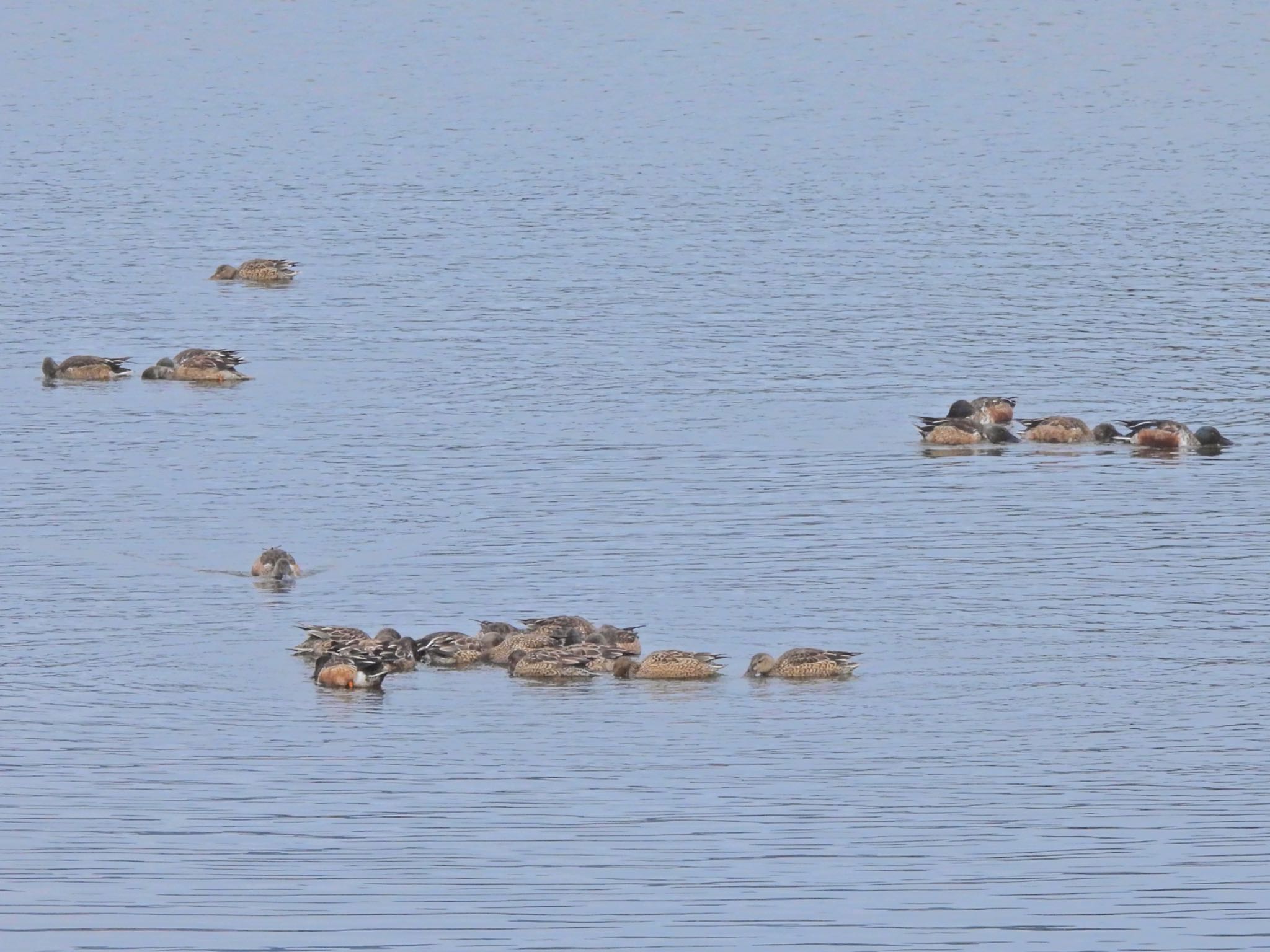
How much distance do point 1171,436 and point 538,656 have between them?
432 inches

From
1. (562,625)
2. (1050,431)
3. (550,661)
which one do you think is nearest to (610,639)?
(562,625)

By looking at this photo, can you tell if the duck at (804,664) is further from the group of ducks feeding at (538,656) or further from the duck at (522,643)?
the duck at (522,643)

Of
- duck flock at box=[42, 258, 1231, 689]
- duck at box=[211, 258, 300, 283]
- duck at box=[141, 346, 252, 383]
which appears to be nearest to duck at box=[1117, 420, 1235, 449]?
duck flock at box=[42, 258, 1231, 689]

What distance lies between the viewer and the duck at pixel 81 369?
33.4 metres

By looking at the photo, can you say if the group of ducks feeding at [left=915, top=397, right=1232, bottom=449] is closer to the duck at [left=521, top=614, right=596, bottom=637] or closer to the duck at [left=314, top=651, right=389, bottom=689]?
the duck at [left=521, top=614, right=596, bottom=637]

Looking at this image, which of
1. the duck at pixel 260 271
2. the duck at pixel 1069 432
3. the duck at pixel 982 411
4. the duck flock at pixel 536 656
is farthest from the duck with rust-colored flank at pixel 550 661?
the duck at pixel 260 271

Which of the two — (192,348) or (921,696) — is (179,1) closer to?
(192,348)

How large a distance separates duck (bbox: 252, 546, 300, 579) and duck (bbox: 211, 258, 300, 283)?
17.7 meters

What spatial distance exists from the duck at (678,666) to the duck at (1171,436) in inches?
403

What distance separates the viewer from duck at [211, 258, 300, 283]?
4059 centimetres

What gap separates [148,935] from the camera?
14.7 meters

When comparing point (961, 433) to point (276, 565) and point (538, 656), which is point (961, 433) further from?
point (538, 656)

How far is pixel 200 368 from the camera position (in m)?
33.6

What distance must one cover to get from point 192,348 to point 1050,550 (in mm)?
14974
